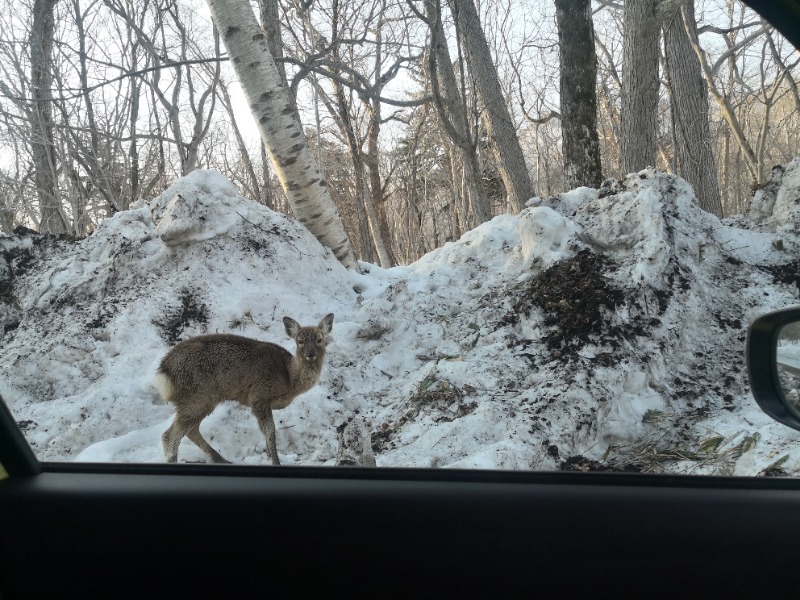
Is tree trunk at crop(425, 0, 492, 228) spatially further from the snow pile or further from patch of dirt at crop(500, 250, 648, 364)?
the snow pile

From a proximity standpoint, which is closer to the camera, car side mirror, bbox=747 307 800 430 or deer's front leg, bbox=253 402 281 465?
car side mirror, bbox=747 307 800 430

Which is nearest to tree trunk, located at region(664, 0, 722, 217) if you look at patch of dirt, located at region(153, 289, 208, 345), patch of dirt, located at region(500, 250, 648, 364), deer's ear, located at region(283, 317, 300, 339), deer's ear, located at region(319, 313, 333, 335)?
patch of dirt, located at region(500, 250, 648, 364)

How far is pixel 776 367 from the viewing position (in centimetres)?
145

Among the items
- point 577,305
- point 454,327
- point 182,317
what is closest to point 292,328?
point 182,317

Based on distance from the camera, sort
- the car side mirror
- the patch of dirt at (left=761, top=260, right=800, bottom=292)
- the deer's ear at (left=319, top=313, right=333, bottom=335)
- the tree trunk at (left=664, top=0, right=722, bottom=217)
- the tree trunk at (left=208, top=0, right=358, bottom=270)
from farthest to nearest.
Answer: the tree trunk at (left=208, top=0, right=358, bottom=270) → the tree trunk at (left=664, top=0, right=722, bottom=217) → the deer's ear at (left=319, top=313, right=333, bottom=335) → the patch of dirt at (left=761, top=260, right=800, bottom=292) → the car side mirror

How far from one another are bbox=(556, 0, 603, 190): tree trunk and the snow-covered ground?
1.75 m

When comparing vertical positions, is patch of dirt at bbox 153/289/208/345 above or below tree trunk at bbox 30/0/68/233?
below

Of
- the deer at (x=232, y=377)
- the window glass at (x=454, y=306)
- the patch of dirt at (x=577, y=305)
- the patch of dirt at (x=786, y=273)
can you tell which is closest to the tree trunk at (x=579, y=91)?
the window glass at (x=454, y=306)

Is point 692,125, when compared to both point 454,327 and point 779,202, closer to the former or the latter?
point 779,202

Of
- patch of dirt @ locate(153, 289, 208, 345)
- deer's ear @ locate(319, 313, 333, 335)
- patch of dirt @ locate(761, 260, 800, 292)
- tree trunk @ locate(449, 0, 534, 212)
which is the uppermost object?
tree trunk @ locate(449, 0, 534, 212)

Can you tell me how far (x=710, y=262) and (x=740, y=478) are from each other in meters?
4.26

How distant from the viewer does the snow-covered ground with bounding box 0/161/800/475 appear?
136 inches

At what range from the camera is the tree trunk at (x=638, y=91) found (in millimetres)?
7266

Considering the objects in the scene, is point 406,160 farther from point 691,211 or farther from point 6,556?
point 6,556
